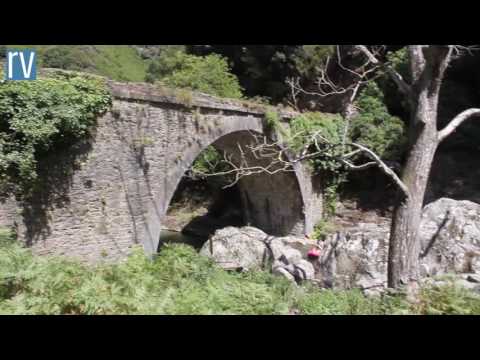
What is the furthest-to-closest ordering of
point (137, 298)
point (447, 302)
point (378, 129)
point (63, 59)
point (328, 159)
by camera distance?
point (63, 59), point (378, 129), point (328, 159), point (137, 298), point (447, 302)

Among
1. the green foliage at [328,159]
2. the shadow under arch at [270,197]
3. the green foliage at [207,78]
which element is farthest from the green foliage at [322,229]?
the green foliage at [207,78]

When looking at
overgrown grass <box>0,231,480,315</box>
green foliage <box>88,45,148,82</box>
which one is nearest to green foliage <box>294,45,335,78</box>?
overgrown grass <box>0,231,480,315</box>

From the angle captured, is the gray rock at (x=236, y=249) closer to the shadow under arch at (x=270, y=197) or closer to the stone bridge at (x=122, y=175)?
the shadow under arch at (x=270, y=197)

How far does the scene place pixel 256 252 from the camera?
38.1 feet

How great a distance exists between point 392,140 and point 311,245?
5355 mm

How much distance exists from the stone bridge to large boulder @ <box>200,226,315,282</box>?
327 centimetres

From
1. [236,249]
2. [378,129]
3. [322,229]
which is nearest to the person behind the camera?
[236,249]

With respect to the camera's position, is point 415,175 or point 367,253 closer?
point 415,175

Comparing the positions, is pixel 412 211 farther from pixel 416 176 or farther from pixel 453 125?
pixel 453 125

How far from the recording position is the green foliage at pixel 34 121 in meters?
5.73

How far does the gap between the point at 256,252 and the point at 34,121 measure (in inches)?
287

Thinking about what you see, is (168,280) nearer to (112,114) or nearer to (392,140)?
(112,114)

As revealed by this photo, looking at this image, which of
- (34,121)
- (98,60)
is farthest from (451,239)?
(98,60)

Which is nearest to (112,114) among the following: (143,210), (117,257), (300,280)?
(143,210)
